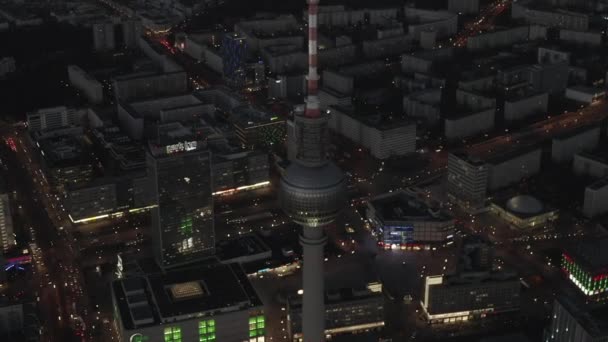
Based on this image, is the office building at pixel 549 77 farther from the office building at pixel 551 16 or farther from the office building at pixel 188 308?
the office building at pixel 188 308

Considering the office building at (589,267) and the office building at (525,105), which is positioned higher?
the office building at (525,105)

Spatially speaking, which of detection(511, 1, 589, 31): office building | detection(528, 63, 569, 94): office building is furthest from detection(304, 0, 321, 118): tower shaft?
A: detection(511, 1, 589, 31): office building

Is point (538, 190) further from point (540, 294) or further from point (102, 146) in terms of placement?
point (102, 146)

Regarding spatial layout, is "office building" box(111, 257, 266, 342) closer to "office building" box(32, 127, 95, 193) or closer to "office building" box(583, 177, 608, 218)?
"office building" box(32, 127, 95, 193)

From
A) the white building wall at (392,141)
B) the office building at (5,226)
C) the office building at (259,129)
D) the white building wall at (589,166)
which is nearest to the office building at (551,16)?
the white building wall at (589,166)

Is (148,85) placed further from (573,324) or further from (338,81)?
(573,324)

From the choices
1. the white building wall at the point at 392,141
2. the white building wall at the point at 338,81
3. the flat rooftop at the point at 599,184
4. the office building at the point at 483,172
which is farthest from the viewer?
the white building wall at the point at 338,81

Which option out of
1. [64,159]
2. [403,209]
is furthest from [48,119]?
[403,209]
